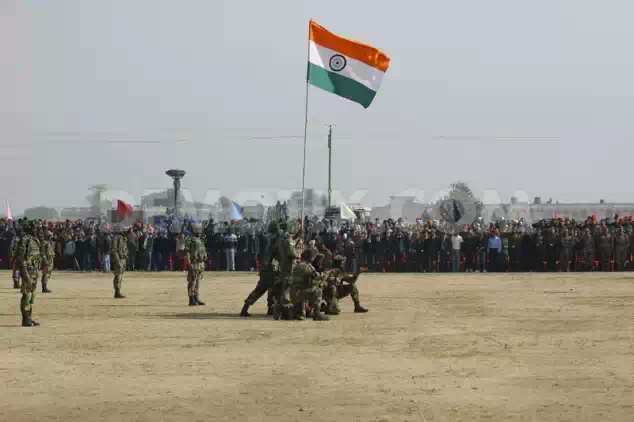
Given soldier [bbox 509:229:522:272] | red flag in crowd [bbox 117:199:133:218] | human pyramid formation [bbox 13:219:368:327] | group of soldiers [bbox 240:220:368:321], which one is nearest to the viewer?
human pyramid formation [bbox 13:219:368:327]

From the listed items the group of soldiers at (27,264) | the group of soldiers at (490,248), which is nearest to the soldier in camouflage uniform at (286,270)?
the group of soldiers at (27,264)

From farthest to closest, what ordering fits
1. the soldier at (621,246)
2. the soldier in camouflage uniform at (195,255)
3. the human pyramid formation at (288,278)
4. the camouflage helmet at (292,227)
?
the soldier at (621,246) < the soldier in camouflage uniform at (195,255) < the camouflage helmet at (292,227) < the human pyramid formation at (288,278)

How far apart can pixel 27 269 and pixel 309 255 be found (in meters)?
4.80

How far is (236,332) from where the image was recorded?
18.5 m

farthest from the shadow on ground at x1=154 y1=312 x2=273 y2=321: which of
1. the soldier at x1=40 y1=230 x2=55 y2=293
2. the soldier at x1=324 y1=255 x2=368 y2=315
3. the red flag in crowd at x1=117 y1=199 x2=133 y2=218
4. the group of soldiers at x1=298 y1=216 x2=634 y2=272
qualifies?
the red flag in crowd at x1=117 y1=199 x2=133 y2=218

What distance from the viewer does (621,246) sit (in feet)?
126

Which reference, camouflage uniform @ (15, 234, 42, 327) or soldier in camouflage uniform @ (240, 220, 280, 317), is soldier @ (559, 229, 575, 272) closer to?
soldier in camouflage uniform @ (240, 220, 280, 317)

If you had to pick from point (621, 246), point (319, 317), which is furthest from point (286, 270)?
point (621, 246)

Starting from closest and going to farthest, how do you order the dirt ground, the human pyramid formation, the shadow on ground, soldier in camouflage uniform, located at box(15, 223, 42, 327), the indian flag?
the dirt ground < soldier in camouflage uniform, located at box(15, 223, 42, 327) < the human pyramid formation < the shadow on ground < the indian flag

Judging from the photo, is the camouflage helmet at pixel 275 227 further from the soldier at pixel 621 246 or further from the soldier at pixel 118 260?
the soldier at pixel 621 246

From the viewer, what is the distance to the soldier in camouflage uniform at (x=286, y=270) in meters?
20.2

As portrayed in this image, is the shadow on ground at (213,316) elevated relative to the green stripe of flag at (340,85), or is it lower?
lower

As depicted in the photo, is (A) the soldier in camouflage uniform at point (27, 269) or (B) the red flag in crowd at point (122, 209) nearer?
(A) the soldier in camouflage uniform at point (27, 269)

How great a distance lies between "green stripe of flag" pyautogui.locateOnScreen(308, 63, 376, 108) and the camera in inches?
957
